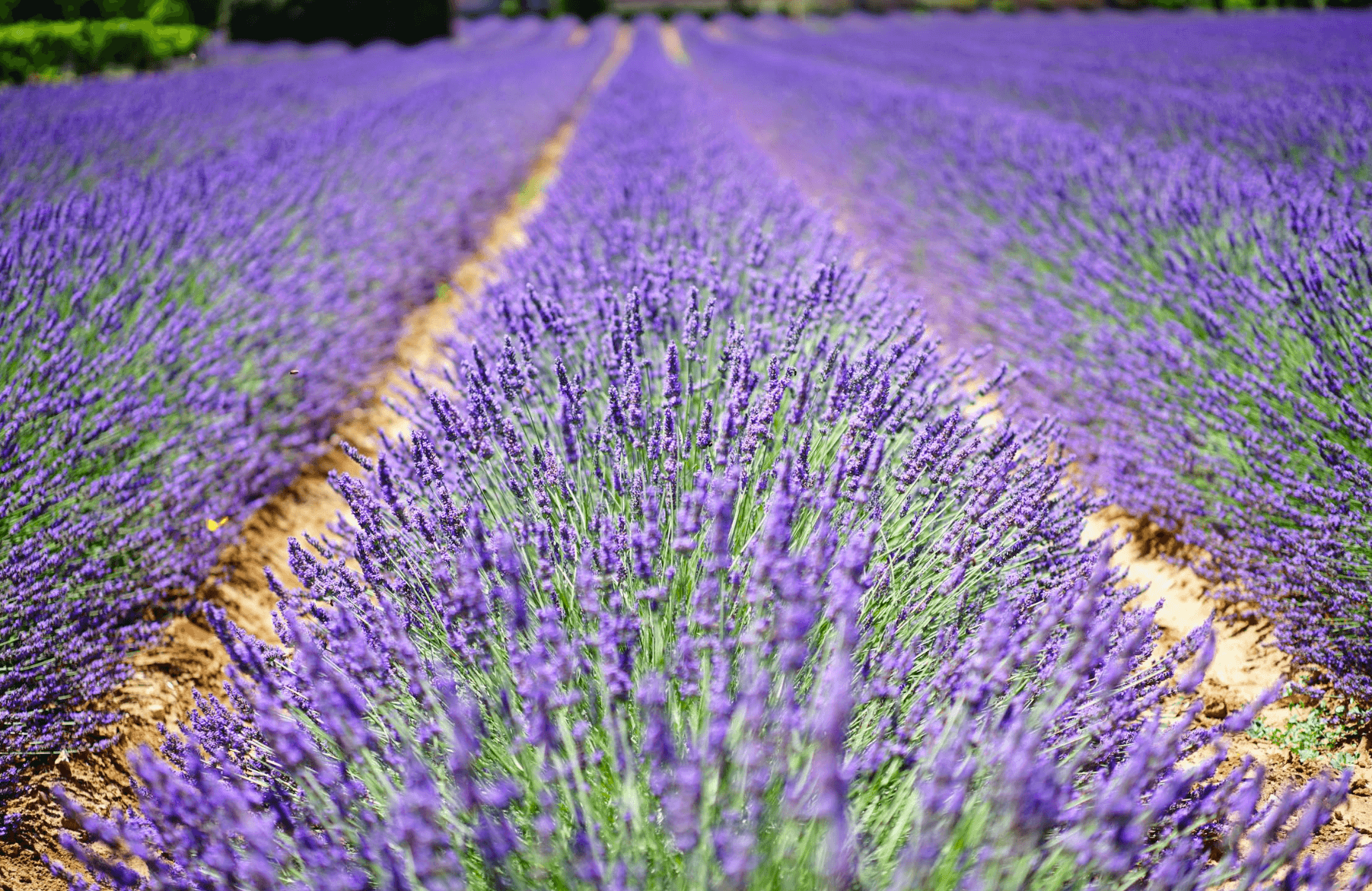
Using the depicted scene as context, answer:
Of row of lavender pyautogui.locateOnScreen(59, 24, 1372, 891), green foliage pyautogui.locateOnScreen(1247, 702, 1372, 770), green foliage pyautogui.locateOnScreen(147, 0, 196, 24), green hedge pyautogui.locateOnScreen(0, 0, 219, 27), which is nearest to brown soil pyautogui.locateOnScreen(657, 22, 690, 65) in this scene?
green foliage pyautogui.locateOnScreen(147, 0, 196, 24)

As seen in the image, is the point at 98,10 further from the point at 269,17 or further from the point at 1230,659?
the point at 269,17

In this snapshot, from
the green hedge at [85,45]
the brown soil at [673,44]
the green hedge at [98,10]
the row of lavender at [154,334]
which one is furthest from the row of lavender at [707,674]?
the brown soil at [673,44]

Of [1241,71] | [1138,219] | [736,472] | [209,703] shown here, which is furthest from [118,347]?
[1241,71]

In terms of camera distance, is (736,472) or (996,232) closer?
(736,472)

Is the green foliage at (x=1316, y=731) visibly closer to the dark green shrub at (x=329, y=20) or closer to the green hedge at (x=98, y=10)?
the green hedge at (x=98, y=10)

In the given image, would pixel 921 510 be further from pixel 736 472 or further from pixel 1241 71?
pixel 1241 71

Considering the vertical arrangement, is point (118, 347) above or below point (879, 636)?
above

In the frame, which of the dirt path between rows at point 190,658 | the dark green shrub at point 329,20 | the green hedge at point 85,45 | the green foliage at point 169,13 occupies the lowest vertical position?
the dirt path between rows at point 190,658

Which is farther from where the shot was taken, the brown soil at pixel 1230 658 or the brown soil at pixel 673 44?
the brown soil at pixel 673 44
